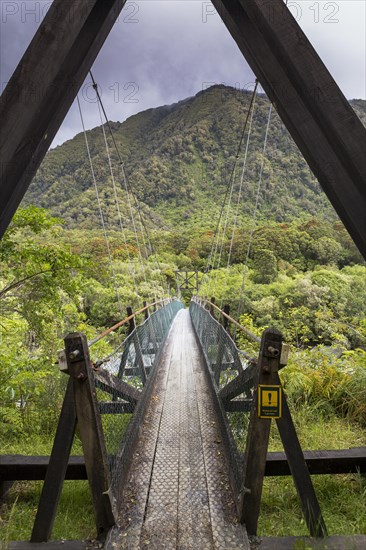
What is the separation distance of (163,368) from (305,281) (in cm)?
964

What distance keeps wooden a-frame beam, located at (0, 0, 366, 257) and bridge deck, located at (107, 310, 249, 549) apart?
56.5 inches

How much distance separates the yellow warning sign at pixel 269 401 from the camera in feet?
5.21

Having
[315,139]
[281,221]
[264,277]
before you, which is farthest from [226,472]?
[281,221]

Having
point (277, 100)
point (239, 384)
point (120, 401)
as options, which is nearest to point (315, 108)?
point (277, 100)

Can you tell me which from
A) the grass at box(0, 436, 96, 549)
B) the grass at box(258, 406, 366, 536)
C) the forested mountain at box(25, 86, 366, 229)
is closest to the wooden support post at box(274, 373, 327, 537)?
the grass at box(258, 406, 366, 536)

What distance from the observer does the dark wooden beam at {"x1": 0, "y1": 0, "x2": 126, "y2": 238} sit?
1.23 meters

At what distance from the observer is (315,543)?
164cm

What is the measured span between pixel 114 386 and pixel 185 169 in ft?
187

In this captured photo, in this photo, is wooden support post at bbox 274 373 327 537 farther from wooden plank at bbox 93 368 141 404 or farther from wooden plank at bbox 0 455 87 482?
wooden plank at bbox 0 455 87 482

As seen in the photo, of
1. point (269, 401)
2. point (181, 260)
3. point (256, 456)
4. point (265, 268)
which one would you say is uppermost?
point (181, 260)

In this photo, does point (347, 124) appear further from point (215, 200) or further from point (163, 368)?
point (215, 200)

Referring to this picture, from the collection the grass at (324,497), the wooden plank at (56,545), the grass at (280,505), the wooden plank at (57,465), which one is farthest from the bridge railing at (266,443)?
the wooden plank at (57,465)

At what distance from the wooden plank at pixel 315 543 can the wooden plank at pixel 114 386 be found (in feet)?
3.42

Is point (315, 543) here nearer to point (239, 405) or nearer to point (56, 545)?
point (239, 405)
